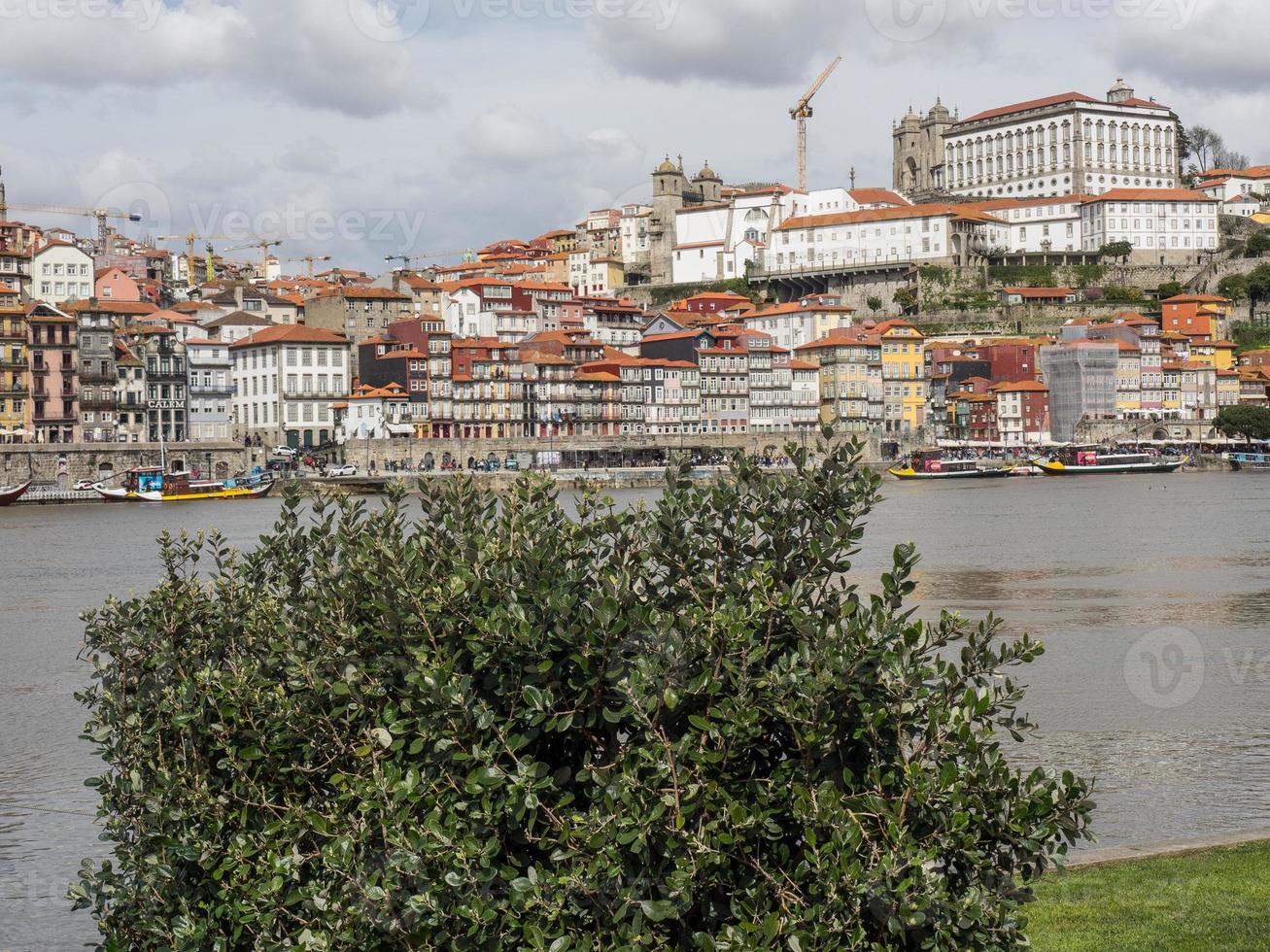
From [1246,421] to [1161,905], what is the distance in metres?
89.6

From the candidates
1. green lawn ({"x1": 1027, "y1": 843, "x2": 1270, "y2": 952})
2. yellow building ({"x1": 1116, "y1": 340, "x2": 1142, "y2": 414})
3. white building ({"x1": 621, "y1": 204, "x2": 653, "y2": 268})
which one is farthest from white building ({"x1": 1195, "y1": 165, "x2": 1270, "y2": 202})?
green lawn ({"x1": 1027, "y1": 843, "x2": 1270, "y2": 952})

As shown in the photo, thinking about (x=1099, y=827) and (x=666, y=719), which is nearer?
(x=666, y=719)

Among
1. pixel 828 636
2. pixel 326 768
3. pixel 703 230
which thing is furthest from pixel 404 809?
pixel 703 230

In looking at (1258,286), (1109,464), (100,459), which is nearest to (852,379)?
(1109,464)

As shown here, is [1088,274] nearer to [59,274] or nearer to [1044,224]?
[1044,224]

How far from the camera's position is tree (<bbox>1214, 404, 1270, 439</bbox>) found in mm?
90062

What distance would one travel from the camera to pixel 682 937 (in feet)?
16.4

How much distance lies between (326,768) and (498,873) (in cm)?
97

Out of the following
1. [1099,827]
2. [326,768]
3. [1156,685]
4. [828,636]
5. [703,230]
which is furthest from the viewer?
[703,230]

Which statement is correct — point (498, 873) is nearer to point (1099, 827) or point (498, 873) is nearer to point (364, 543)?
point (364, 543)

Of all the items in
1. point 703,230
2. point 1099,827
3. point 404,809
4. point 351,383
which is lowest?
point 1099,827

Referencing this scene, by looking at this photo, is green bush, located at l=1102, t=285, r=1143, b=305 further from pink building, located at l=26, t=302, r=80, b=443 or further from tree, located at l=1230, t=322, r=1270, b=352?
pink building, located at l=26, t=302, r=80, b=443

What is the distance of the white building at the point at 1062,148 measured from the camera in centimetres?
11500

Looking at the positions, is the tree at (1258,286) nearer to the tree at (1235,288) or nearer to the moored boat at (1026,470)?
the tree at (1235,288)
